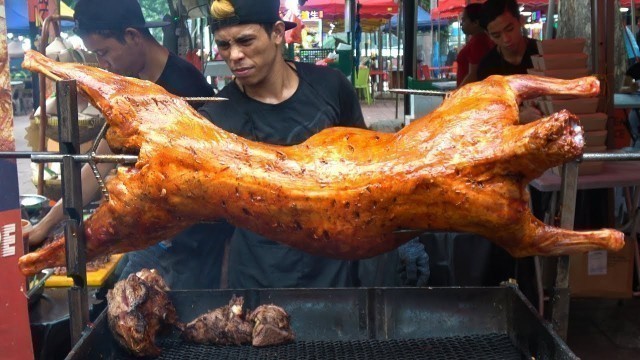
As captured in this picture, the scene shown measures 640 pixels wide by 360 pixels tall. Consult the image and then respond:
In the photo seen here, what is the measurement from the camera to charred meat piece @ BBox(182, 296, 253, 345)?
221cm

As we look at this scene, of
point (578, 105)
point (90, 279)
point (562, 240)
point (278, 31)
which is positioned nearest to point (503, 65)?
point (578, 105)

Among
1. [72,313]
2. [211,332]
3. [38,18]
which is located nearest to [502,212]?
[211,332]

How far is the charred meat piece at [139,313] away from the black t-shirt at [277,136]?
485mm

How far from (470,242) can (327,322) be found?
5.40ft

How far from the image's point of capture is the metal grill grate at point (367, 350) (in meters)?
2.13

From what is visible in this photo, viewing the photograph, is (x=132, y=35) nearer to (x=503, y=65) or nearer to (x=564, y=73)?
(x=564, y=73)

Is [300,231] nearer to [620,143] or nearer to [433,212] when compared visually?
[433,212]

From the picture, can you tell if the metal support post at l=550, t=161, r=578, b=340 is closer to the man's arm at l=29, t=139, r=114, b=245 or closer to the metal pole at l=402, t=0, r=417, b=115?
the man's arm at l=29, t=139, r=114, b=245

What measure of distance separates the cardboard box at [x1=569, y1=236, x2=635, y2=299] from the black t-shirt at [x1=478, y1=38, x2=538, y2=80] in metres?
1.29

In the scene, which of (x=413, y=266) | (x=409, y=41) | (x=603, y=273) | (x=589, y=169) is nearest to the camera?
(x=413, y=266)

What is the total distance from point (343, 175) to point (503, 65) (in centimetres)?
281

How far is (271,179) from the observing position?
6.43 feet

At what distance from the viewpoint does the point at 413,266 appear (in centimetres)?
358

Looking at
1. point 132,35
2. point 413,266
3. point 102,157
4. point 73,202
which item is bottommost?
point 413,266
